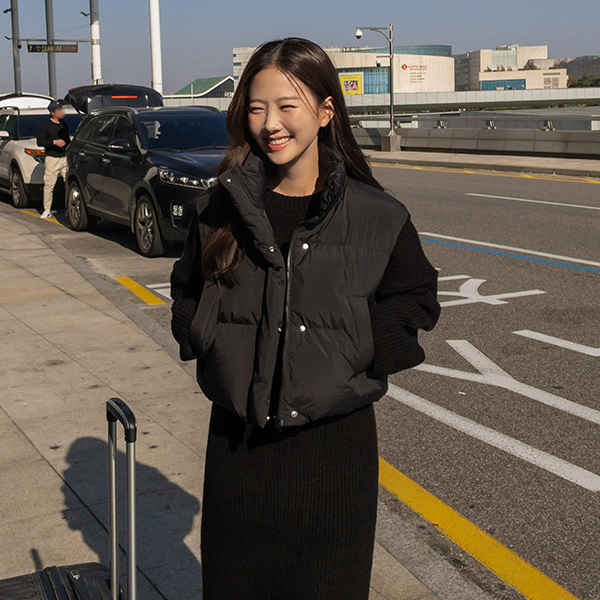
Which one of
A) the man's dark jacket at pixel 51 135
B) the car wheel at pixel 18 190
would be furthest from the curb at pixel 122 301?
the car wheel at pixel 18 190

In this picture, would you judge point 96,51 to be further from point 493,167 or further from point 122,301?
point 122,301

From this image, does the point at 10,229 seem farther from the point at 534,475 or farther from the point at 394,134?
the point at 394,134

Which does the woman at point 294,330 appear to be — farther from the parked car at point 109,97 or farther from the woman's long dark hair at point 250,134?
the parked car at point 109,97

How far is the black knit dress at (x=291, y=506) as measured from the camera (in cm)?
214

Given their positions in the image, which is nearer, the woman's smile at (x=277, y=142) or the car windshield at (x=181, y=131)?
the woman's smile at (x=277, y=142)

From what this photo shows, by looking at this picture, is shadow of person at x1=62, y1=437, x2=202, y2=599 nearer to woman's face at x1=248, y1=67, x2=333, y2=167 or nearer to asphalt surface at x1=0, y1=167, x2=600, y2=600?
asphalt surface at x1=0, y1=167, x2=600, y2=600

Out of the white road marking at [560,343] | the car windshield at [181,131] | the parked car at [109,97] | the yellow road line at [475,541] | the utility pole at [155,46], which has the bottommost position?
the yellow road line at [475,541]

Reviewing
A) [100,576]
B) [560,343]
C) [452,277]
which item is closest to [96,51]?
[452,277]

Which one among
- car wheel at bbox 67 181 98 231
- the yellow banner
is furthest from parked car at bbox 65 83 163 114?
the yellow banner

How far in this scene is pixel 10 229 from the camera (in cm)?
1278

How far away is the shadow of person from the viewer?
10.7 feet

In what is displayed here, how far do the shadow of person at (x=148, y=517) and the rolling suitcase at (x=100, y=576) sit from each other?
0.54 metres

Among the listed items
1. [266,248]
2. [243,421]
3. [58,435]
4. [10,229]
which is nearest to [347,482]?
[243,421]

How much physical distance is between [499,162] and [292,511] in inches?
848
